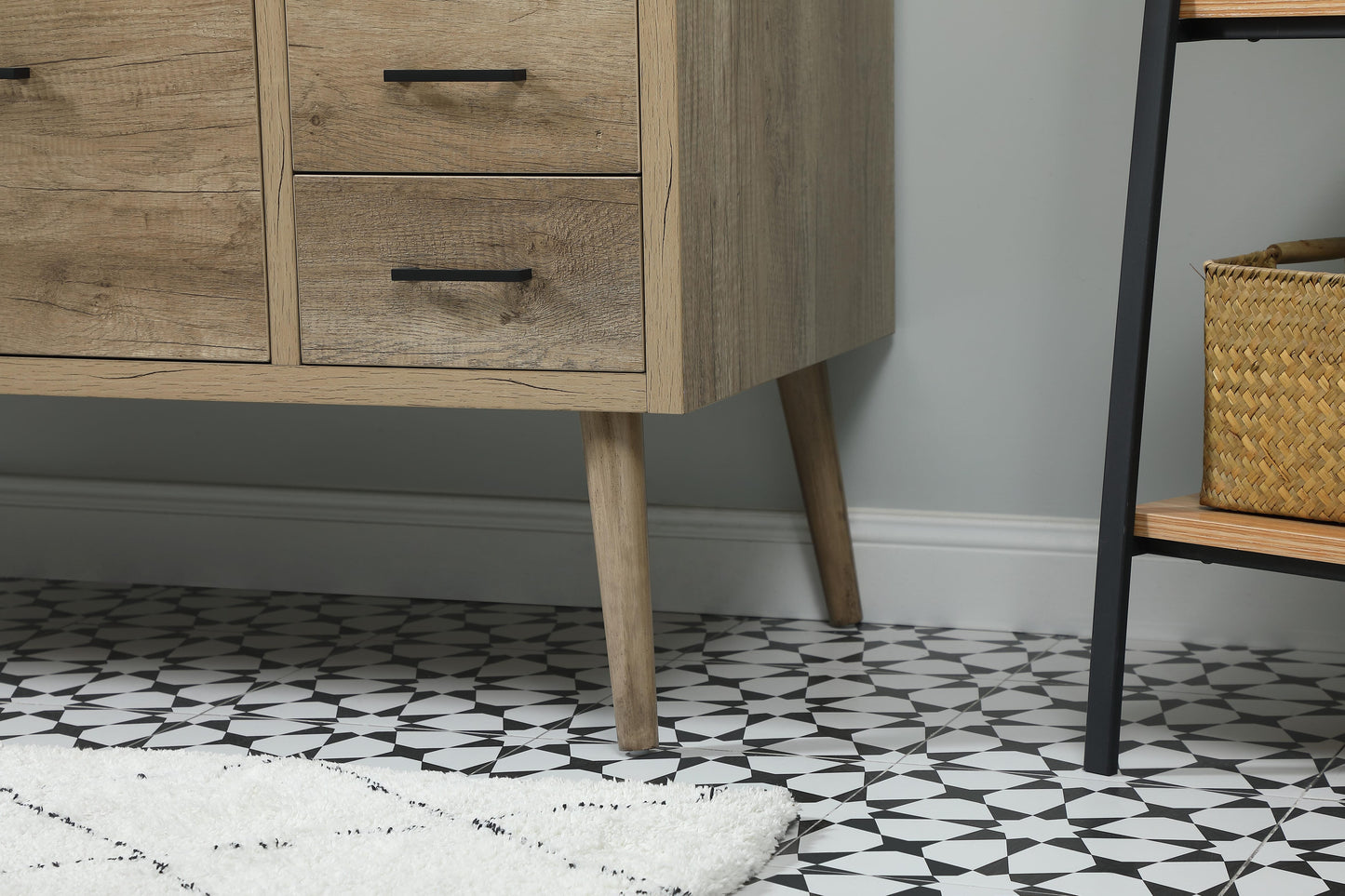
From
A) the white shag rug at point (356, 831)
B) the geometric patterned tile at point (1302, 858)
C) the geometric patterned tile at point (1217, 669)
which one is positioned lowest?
the geometric patterned tile at point (1217, 669)

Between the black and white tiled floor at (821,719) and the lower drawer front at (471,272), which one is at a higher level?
the lower drawer front at (471,272)

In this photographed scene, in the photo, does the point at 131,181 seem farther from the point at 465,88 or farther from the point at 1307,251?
the point at 1307,251

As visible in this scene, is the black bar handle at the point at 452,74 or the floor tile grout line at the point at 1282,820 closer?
the floor tile grout line at the point at 1282,820

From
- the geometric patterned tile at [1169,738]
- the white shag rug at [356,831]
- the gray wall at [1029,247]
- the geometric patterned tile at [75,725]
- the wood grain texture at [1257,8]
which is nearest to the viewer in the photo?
the white shag rug at [356,831]

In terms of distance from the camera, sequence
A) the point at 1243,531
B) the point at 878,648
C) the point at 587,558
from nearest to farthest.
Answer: the point at 1243,531 < the point at 878,648 < the point at 587,558

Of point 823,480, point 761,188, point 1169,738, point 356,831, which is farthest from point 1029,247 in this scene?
point 356,831

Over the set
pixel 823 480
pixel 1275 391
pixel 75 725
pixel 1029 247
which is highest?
pixel 1029 247

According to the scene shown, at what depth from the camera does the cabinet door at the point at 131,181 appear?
1163 millimetres

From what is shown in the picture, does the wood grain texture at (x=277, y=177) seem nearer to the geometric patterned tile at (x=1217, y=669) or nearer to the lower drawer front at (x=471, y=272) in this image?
the lower drawer front at (x=471, y=272)

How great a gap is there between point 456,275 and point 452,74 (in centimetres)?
15

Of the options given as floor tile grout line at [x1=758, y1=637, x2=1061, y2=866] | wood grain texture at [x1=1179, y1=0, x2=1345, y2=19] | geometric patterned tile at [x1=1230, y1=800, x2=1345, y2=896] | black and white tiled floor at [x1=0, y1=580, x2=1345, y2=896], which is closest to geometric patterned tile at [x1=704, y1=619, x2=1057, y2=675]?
black and white tiled floor at [x1=0, y1=580, x2=1345, y2=896]

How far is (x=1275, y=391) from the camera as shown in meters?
1.09

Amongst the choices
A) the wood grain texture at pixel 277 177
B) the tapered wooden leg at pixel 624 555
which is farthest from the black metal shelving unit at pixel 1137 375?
the wood grain texture at pixel 277 177

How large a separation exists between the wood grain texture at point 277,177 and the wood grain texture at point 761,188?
0.29 metres
